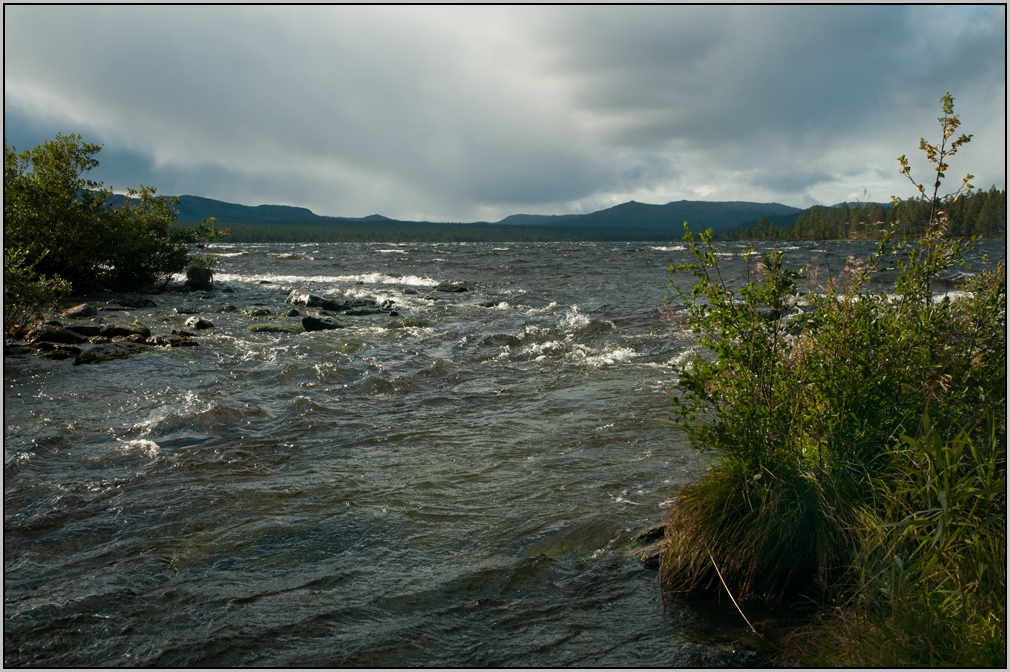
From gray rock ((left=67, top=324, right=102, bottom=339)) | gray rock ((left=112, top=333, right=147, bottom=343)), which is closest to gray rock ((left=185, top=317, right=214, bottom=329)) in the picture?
gray rock ((left=112, top=333, right=147, bottom=343))

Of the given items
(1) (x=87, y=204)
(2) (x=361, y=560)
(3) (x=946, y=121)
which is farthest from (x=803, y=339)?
(1) (x=87, y=204)

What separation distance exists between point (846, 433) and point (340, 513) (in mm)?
5225

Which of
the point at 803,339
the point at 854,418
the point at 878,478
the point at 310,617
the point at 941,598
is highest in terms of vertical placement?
the point at 803,339

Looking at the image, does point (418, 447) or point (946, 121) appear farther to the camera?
point (418, 447)

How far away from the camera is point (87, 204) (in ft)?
83.9

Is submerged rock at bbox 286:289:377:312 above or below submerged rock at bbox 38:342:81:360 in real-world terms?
above

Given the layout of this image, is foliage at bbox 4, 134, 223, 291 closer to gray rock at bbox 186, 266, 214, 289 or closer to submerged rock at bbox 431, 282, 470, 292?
gray rock at bbox 186, 266, 214, 289

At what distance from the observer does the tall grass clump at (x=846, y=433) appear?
4.49 metres

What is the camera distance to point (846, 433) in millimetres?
5352

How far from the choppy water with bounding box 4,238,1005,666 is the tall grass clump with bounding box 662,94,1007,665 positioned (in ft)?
1.96

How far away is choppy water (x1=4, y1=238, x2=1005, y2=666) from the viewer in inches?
199

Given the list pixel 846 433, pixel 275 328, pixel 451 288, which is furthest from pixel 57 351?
pixel 451 288

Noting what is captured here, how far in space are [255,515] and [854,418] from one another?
20.0ft

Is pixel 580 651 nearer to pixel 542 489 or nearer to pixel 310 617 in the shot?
pixel 310 617
